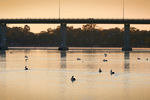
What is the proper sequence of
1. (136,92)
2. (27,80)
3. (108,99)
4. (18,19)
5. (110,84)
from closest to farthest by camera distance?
(108,99) < (136,92) < (110,84) < (27,80) < (18,19)

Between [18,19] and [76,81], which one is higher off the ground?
Result: [18,19]

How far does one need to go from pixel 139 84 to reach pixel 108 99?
9044 mm

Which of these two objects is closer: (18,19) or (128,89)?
(128,89)

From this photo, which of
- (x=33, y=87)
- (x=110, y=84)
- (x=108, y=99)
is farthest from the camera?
(x=110, y=84)

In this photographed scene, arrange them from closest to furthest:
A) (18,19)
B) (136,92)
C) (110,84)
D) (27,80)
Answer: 1. (136,92)
2. (110,84)
3. (27,80)
4. (18,19)

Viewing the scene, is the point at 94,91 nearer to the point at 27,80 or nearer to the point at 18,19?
the point at 27,80

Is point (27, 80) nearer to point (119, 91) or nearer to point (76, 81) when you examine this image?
point (76, 81)

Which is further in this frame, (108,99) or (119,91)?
(119,91)

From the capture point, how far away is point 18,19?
157m

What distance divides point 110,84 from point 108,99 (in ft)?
27.1

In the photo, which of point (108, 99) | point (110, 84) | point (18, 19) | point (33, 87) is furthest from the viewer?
point (18, 19)

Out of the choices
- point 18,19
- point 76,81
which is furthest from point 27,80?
point 18,19

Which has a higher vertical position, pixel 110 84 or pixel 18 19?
pixel 18 19

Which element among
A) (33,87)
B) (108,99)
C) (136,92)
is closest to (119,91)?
(136,92)
